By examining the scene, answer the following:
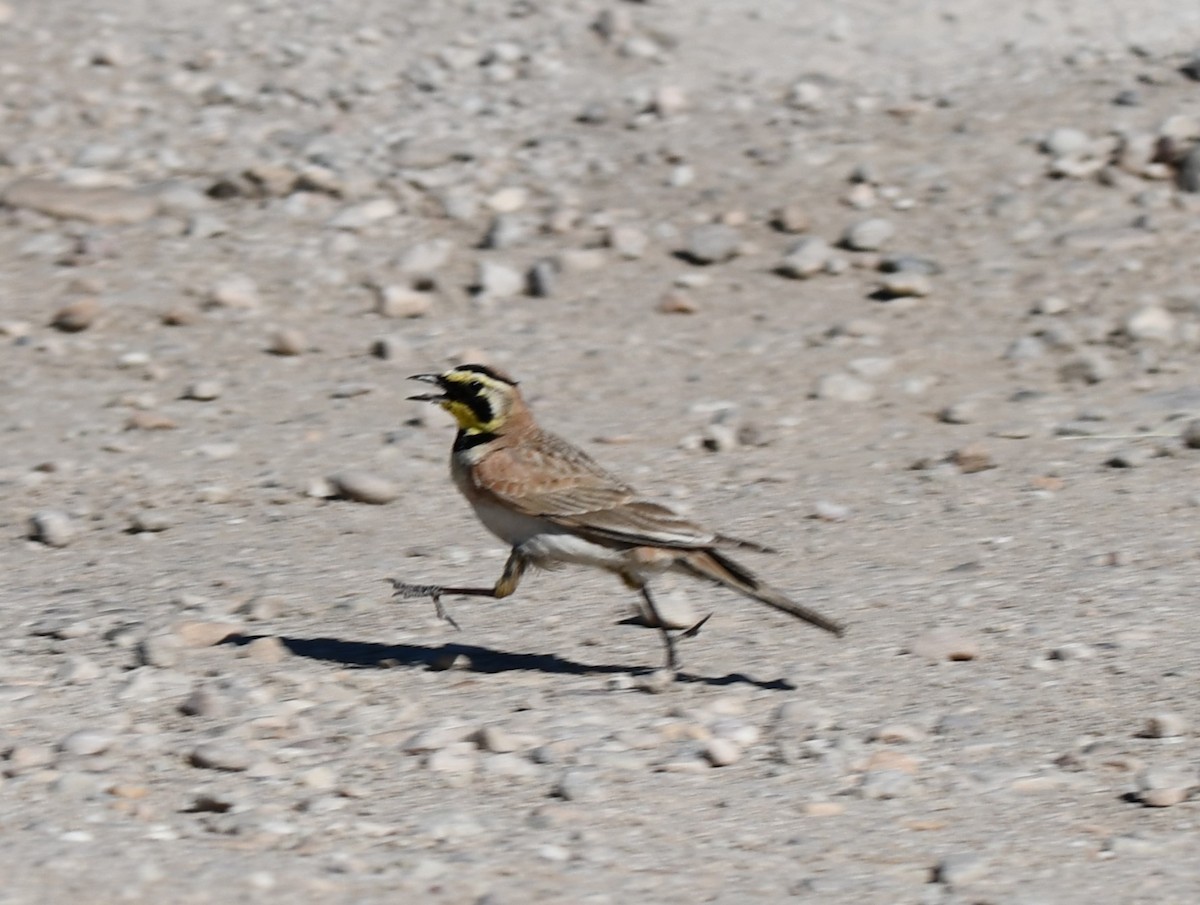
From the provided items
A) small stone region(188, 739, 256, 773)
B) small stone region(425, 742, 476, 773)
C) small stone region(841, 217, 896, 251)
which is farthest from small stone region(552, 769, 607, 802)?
small stone region(841, 217, 896, 251)

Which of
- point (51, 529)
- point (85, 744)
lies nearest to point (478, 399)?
point (85, 744)

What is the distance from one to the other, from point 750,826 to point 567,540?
1.46 metres

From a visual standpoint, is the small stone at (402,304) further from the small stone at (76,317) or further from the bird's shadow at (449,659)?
the bird's shadow at (449,659)

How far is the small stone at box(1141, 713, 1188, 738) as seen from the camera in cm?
561

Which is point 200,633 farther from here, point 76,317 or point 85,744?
point 76,317

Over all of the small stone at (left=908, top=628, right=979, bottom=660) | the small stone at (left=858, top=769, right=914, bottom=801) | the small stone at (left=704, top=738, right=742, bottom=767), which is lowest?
the small stone at (left=908, top=628, right=979, bottom=660)

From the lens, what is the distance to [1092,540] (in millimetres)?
7523

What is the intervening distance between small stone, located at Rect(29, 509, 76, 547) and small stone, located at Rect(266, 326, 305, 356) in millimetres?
2264

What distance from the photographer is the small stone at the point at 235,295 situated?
10633mm

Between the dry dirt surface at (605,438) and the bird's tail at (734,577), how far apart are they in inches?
10.5

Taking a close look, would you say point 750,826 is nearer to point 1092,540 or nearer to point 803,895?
point 803,895

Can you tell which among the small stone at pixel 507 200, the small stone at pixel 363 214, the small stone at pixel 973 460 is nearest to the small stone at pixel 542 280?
the small stone at pixel 507 200

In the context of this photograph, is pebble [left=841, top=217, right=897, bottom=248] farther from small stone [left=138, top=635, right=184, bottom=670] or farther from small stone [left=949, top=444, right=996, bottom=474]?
small stone [left=138, top=635, right=184, bottom=670]

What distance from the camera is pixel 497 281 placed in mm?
10742
